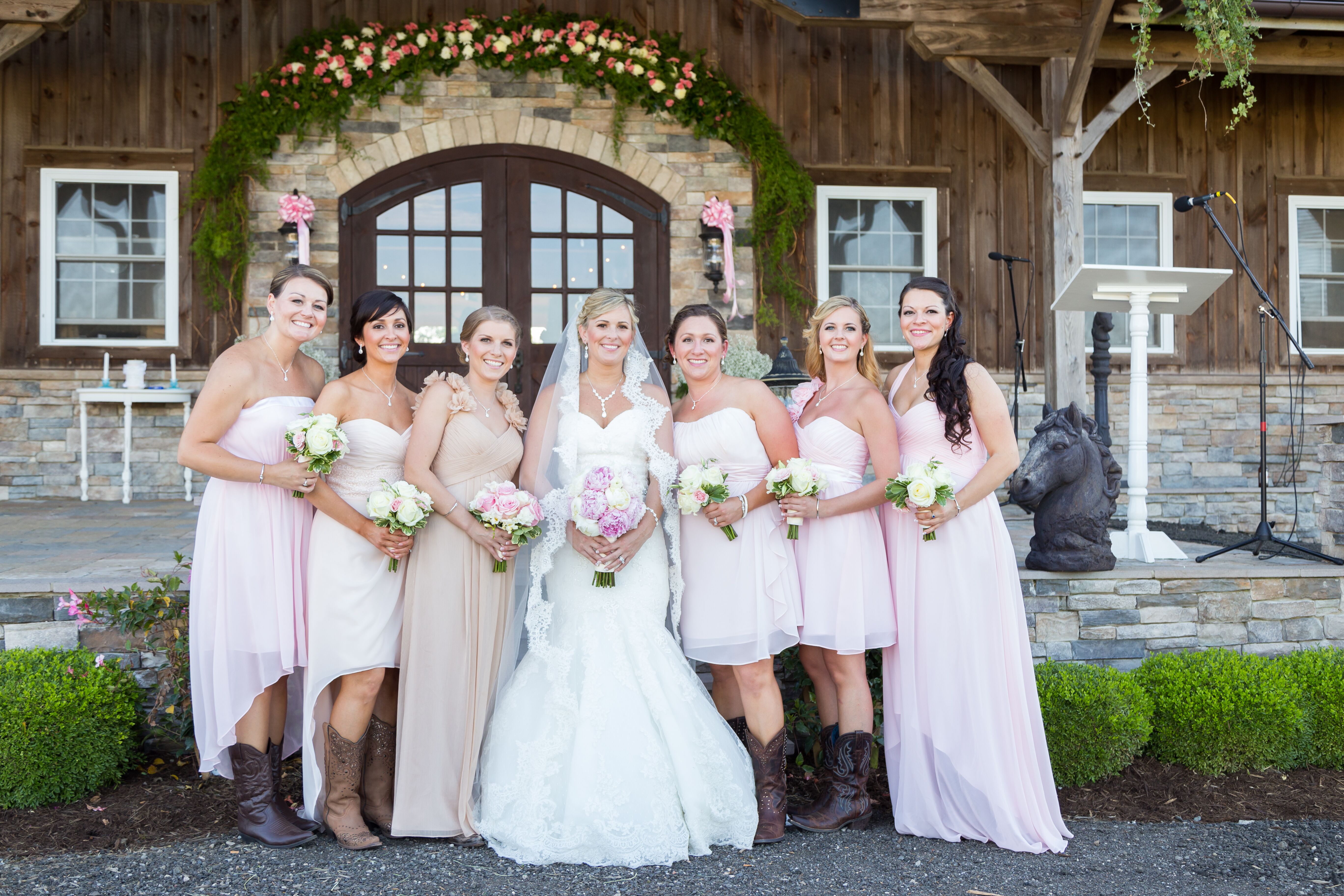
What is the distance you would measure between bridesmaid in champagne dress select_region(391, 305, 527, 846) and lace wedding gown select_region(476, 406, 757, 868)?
0.11m

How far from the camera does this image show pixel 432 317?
842 centimetres

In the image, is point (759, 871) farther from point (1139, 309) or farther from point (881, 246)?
point (881, 246)

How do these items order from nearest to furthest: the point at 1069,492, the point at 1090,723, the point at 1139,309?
the point at 1090,723, the point at 1069,492, the point at 1139,309

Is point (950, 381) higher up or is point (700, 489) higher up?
point (950, 381)

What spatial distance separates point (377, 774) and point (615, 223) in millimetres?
5969


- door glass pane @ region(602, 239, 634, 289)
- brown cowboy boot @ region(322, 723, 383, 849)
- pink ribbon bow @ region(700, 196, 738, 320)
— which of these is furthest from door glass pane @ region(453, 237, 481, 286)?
brown cowboy boot @ region(322, 723, 383, 849)

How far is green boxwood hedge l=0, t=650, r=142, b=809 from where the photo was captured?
3617 millimetres

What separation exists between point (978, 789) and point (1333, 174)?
9043mm

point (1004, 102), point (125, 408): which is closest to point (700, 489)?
point (1004, 102)

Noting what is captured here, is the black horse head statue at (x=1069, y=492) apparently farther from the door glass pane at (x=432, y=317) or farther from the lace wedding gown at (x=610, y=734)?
the door glass pane at (x=432, y=317)

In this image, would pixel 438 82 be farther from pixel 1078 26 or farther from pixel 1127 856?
pixel 1127 856

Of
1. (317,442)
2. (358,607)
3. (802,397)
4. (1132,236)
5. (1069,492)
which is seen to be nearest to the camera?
(317,442)

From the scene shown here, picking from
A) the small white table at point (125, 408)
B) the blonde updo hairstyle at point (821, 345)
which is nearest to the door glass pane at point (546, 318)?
the small white table at point (125, 408)

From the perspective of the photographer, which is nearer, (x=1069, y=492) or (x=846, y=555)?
(x=846, y=555)
